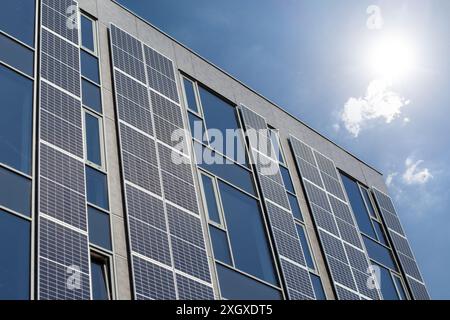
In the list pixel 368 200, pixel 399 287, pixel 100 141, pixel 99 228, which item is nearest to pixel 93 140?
pixel 100 141

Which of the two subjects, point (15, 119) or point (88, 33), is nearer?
point (15, 119)

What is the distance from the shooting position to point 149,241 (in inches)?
639

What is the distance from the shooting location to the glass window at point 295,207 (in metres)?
23.1

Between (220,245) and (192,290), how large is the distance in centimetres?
278

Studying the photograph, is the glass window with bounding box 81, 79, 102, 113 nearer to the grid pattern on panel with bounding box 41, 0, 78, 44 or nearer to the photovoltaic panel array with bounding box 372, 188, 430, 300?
the grid pattern on panel with bounding box 41, 0, 78, 44

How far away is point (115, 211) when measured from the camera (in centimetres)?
1644

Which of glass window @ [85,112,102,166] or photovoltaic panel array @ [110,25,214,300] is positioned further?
glass window @ [85,112,102,166]

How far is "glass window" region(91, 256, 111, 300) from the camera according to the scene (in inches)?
577

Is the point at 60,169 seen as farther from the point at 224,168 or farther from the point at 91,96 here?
the point at 224,168

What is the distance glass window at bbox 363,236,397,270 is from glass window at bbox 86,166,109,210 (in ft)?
38.0

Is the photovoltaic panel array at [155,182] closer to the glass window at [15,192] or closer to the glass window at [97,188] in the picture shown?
the glass window at [97,188]

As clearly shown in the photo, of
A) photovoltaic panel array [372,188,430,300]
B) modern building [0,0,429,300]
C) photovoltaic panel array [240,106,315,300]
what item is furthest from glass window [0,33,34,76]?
photovoltaic panel array [372,188,430,300]
